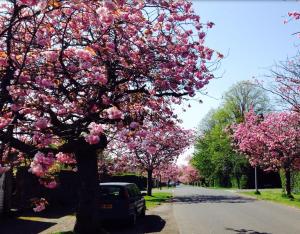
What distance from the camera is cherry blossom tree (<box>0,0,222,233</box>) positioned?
8.20 meters

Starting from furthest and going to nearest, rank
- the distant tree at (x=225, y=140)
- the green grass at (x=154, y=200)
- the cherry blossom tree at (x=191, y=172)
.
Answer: the cherry blossom tree at (x=191, y=172), the distant tree at (x=225, y=140), the green grass at (x=154, y=200)

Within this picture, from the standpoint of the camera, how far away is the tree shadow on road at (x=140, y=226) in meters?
14.9

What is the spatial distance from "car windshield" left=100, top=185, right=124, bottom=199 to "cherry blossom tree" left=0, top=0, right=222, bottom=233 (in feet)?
6.62

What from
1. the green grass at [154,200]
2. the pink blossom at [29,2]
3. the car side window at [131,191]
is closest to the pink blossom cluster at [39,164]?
the pink blossom at [29,2]

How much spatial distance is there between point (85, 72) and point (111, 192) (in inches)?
239

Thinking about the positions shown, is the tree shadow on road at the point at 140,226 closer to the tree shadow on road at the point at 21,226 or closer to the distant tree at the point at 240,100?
the tree shadow on road at the point at 21,226

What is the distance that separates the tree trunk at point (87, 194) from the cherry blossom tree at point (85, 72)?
0.03m

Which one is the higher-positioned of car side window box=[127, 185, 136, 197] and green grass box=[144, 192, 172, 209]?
car side window box=[127, 185, 136, 197]

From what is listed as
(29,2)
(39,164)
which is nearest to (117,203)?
(39,164)

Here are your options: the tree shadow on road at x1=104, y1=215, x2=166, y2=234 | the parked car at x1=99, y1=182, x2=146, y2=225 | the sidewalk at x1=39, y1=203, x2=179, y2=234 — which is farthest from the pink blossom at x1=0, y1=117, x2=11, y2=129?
the parked car at x1=99, y1=182, x2=146, y2=225

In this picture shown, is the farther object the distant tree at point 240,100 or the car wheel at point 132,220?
the distant tree at point 240,100

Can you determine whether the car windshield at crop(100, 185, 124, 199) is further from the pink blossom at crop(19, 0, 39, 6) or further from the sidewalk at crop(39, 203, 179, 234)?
the pink blossom at crop(19, 0, 39, 6)

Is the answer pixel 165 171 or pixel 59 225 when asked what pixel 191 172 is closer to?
pixel 165 171

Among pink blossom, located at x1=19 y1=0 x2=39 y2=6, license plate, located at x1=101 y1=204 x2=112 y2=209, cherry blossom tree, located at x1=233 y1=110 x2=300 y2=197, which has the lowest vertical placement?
license plate, located at x1=101 y1=204 x2=112 y2=209
